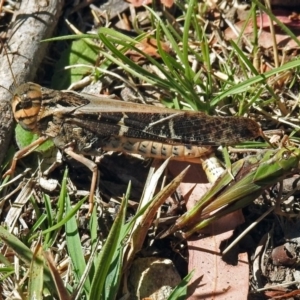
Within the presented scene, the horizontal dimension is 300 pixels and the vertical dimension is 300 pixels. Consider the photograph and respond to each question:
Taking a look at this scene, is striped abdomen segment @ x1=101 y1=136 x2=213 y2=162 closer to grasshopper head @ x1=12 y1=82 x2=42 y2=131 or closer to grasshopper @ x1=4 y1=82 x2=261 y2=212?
grasshopper @ x1=4 y1=82 x2=261 y2=212

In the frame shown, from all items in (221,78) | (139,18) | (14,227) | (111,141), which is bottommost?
(14,227)

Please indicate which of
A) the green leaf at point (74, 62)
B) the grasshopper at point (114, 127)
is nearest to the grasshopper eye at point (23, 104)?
the grasshopper at point (114, 127)

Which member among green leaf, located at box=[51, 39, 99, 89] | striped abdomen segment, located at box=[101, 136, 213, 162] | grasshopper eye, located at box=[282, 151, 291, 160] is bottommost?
grasshopper eye, located at box=[282, 151, 291, 160]

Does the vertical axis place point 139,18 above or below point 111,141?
above

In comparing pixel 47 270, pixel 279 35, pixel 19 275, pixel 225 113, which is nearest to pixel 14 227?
Answer: pixel 19 275

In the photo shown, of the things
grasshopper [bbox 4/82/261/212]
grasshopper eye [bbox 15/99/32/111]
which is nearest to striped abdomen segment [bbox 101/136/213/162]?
grasshopper [bbox 4/82/261/212]

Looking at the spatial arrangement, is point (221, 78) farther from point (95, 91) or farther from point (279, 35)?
point (95, 91)

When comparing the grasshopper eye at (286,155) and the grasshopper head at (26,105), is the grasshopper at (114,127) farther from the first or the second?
the grasshopper eye at (286,155)
